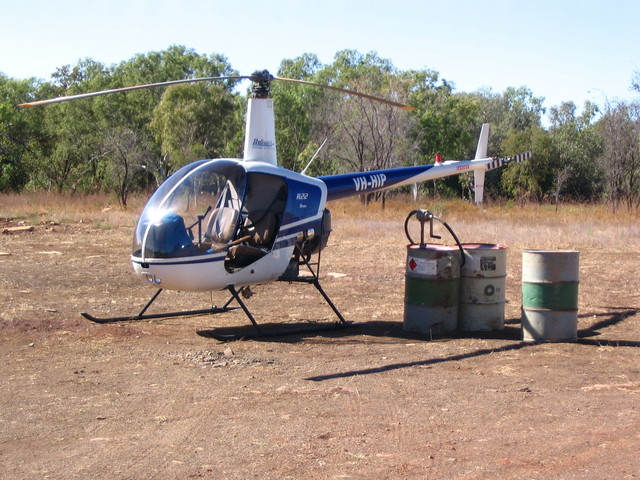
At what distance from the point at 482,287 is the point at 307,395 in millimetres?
3480

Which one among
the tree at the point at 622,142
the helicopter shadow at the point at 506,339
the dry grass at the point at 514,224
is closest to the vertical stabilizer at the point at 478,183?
the helicopter shadow at the point at 506,339

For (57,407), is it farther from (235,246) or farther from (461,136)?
(461,136)

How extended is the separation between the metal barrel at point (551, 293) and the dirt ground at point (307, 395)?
0.84 ft

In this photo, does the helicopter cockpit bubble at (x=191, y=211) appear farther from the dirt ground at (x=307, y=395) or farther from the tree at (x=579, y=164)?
the tree at (x=579, y=164)

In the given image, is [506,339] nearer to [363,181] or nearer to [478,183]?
[363,181]

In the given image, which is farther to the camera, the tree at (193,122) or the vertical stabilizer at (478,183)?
the tree at (193,122)

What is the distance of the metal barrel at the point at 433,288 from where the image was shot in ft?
28.5

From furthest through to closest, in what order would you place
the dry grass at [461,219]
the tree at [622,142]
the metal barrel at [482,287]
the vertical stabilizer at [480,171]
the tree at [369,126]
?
the tree at [369,126]
the tree at [622,142]
the dry grass at [461,219]
the vertical stabilizer at [480,171]
the metal barrel at [482,287]

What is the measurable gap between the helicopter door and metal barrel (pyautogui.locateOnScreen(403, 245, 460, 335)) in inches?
63.8

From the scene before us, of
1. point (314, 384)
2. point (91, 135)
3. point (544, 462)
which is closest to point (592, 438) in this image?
point (544, 462)

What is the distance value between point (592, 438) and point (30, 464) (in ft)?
11.4

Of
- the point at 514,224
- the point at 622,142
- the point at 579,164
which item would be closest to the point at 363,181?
the point at 514,224

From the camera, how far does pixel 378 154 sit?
38.5 meters

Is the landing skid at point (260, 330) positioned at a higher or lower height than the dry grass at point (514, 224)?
lower
